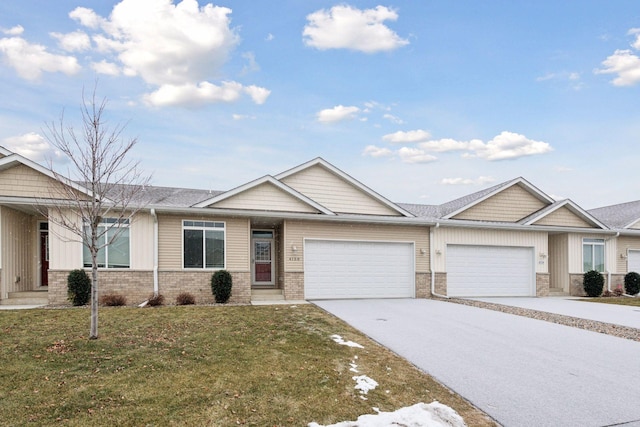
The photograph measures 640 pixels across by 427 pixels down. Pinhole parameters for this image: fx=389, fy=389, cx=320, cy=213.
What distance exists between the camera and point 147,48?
11.7 m

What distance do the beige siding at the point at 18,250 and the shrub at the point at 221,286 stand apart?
6125 millimetres

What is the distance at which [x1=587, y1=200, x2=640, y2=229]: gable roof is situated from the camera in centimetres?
1905

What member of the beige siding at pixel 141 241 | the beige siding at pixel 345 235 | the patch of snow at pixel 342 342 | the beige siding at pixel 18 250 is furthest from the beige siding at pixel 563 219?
the beige siding at pixel 18 250

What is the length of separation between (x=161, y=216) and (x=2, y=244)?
4518 millimetres

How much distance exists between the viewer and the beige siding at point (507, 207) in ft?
54.7

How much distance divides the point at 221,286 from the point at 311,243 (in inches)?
140

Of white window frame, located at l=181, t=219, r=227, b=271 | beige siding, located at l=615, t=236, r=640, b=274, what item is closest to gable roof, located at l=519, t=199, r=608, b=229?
beige siding, located at l=615, t=236, r=640, b=274

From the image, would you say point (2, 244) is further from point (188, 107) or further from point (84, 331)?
point (188, 107)

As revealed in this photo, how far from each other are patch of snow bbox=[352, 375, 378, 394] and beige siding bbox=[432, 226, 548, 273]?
10719mm

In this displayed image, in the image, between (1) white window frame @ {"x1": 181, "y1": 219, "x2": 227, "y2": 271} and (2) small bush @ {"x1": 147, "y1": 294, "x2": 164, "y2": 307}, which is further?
(1) white window frame @ {"x1": 181, "y1": 219, "x2": 227, "y2": 271}

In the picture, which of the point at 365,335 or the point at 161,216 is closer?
the point at 365,335

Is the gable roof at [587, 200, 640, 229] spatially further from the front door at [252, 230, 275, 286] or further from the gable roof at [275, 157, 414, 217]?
the front door at [252, 230, 275, 286]

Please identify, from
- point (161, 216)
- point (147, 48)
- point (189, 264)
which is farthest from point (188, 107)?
point (189, 264)

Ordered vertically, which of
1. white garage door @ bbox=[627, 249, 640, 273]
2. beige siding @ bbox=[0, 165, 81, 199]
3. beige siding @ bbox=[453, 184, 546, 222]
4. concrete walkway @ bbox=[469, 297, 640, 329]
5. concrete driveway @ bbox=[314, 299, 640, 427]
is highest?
beige siding @ bbox=[0, 165, 81, 199]
